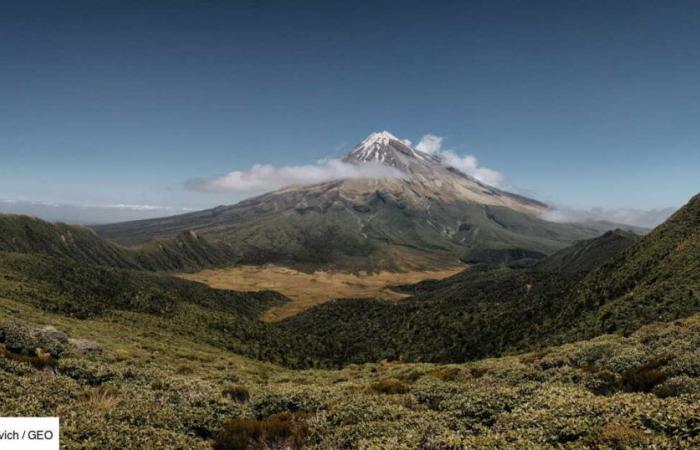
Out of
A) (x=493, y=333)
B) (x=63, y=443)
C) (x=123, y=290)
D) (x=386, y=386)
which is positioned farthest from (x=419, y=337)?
(x=63, y=443)

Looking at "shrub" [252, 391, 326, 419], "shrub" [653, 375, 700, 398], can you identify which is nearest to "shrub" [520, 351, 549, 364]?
"shrub" [653, 375, 700, 398]

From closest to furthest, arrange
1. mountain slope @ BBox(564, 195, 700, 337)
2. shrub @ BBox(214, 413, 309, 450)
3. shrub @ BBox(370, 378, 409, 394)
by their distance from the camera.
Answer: shrub @ BBox(214, 413, 309, 450)
shrub @ BBox(370, 378, 409, 394)
mountain slope @ BBox(564, 195, 700, 337)

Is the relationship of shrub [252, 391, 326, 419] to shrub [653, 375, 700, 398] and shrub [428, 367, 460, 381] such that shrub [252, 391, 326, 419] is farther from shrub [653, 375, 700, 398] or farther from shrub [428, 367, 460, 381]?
shrub [653, 375, 700, 398]

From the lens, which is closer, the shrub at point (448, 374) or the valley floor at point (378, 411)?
the valley floor at point (378, 411)

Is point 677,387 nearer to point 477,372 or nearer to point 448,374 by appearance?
point 477,372

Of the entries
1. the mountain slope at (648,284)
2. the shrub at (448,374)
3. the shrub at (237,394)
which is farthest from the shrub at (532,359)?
the shrub at (237,394)

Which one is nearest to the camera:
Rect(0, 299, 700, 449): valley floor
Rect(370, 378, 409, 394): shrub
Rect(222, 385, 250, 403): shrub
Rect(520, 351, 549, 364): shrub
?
Rect(0, 299, 700, 449): valley floor

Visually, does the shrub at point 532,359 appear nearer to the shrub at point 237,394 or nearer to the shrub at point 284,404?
the shrub at point 284,404

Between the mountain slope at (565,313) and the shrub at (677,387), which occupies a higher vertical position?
the shrub at (677,387)

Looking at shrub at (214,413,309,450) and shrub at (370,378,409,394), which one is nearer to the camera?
shrub at (214,413,309,450)

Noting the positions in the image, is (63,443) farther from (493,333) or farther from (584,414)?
(493,333)

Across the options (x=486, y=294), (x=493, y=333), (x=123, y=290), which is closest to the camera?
(x=493, y=333)
